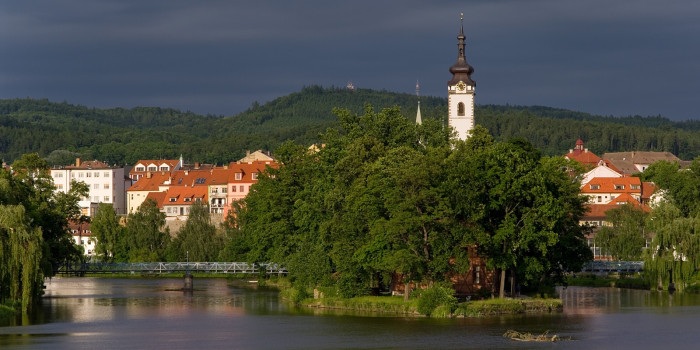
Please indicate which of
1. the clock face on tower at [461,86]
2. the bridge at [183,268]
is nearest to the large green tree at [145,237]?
the bridge at [183,268]

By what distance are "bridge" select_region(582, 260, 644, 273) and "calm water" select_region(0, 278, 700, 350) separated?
11.9m

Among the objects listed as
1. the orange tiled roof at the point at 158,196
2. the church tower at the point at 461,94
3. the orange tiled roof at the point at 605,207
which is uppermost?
the church tower at the point at 461,94

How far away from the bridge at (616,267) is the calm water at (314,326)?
38.9 feet

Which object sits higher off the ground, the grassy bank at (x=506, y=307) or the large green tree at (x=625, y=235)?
the large green tree at (x=625, y=235)

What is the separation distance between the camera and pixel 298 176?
100812 millimetres

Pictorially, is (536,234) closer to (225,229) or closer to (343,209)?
(343,209)

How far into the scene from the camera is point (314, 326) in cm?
7369

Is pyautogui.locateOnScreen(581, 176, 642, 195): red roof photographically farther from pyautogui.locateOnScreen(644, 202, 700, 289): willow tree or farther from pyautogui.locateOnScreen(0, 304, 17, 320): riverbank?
pyautogui.locateOnScreen(0, 304, 17, 320): riverbank

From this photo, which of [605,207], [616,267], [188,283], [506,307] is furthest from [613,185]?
[506,307]

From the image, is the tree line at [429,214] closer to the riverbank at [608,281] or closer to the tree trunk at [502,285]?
the tree trunk at [502,285]

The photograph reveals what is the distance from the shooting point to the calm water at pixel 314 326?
6525 centimetres

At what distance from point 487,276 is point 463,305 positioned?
233 inches

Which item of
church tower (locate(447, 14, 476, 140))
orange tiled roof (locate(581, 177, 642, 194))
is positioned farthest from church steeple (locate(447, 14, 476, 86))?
orange tiled roof (locate(581, 177, 642, 194))

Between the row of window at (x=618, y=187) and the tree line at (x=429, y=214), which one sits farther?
the row of window at (x=618, y=187)
